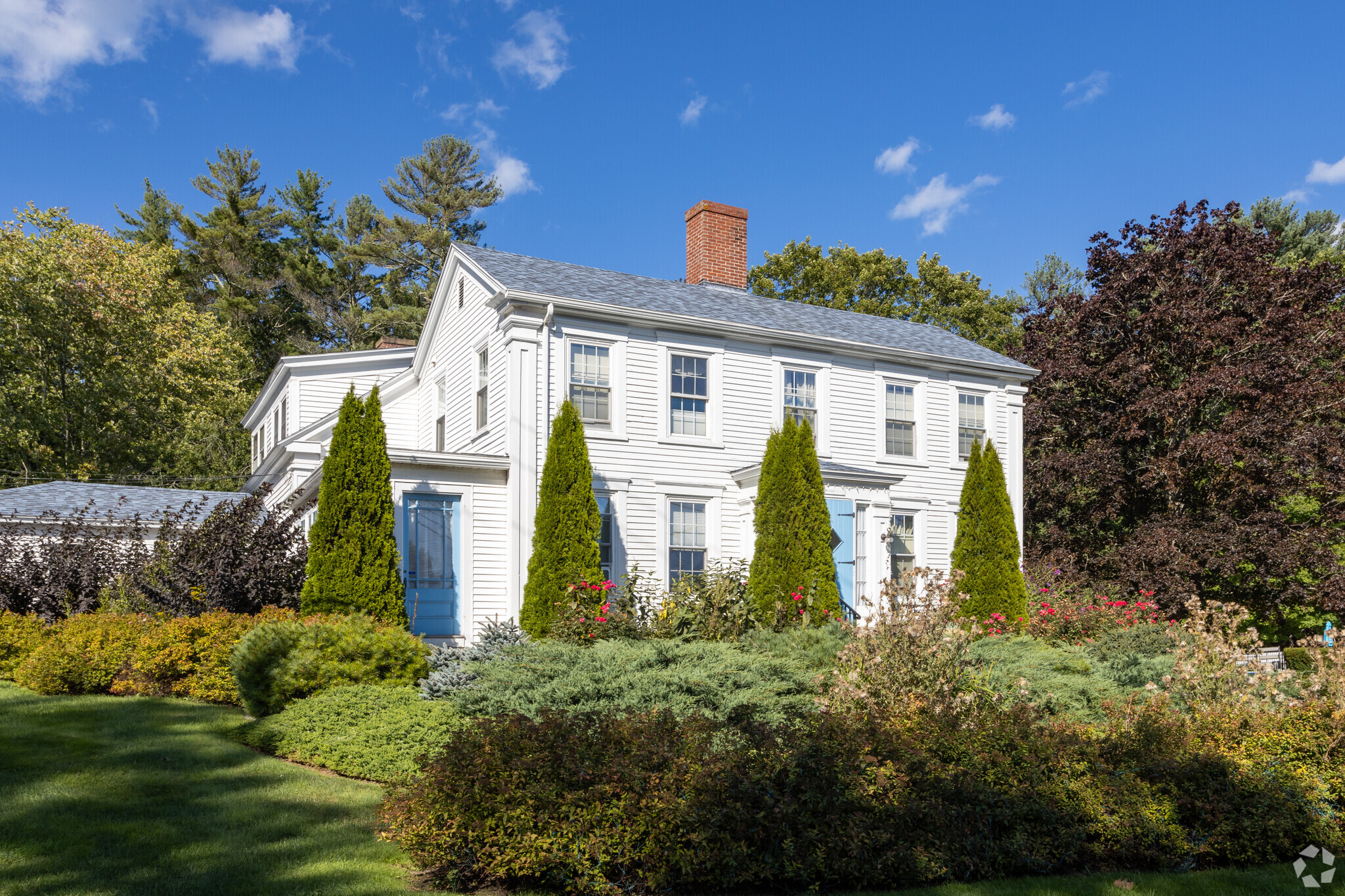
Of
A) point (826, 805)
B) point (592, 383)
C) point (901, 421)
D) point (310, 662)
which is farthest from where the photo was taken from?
point (901, 421)

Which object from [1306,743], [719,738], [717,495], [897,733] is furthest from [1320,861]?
[717,495]

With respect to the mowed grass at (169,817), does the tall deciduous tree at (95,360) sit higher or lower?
higher

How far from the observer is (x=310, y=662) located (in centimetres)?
967

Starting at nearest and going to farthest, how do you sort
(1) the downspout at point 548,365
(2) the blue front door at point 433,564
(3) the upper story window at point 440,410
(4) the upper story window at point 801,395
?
(2) the blue front door at point 433,564 → (1) the downspout at point 548,365 → (4) the upper story window at point 801,395 → (3) the upper story window at point 440,410

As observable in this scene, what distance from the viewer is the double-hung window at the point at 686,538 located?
16.3 metres

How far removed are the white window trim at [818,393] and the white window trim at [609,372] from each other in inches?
121

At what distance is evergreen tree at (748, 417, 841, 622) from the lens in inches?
574

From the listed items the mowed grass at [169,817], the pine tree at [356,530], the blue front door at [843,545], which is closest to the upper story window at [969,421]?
the blue front door at [843,545]

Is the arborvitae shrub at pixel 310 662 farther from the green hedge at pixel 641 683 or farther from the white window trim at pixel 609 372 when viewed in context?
the white window trim at pixel 609 372

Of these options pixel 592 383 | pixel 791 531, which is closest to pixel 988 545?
pixel 791 531

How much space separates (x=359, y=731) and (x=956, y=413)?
14.5 m

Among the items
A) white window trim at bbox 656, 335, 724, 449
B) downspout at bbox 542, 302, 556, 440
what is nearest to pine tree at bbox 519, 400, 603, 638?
downspout at bbox 542, 302, 556, 440

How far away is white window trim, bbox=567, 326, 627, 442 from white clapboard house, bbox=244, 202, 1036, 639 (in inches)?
1.1

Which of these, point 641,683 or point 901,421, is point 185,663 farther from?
point 901,421
